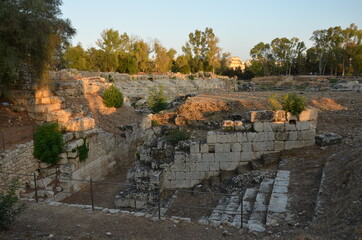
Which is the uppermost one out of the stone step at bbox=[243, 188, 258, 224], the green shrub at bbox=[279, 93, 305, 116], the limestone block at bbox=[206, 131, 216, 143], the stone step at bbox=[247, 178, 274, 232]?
the green shrub at bbox=[279, 93, 305, 116]

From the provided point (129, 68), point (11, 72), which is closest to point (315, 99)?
point (11, 72)

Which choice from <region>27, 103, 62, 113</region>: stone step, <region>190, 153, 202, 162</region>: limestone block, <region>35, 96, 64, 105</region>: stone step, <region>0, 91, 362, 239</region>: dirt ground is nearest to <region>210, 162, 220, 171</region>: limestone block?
<region>190, 153, 202, 162</region>: limestone block

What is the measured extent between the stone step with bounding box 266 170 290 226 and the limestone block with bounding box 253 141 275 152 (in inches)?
59.6

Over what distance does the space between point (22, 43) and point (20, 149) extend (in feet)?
16.1

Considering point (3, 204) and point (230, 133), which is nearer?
point (3, 204)

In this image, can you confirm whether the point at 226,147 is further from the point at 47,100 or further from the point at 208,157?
the point at 47,100

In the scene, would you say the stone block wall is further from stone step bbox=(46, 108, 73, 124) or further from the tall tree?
the tall tree

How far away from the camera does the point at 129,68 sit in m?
47.4

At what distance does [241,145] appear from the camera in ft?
33.0

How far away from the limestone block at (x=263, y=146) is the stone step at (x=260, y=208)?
1672 millimetres

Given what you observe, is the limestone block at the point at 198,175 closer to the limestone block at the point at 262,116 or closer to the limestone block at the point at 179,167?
the limestone block at the point at 179,167

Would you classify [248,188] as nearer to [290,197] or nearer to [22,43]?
[290,197]

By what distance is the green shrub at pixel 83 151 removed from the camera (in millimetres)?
11791

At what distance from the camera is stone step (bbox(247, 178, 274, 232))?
20.3 ft
